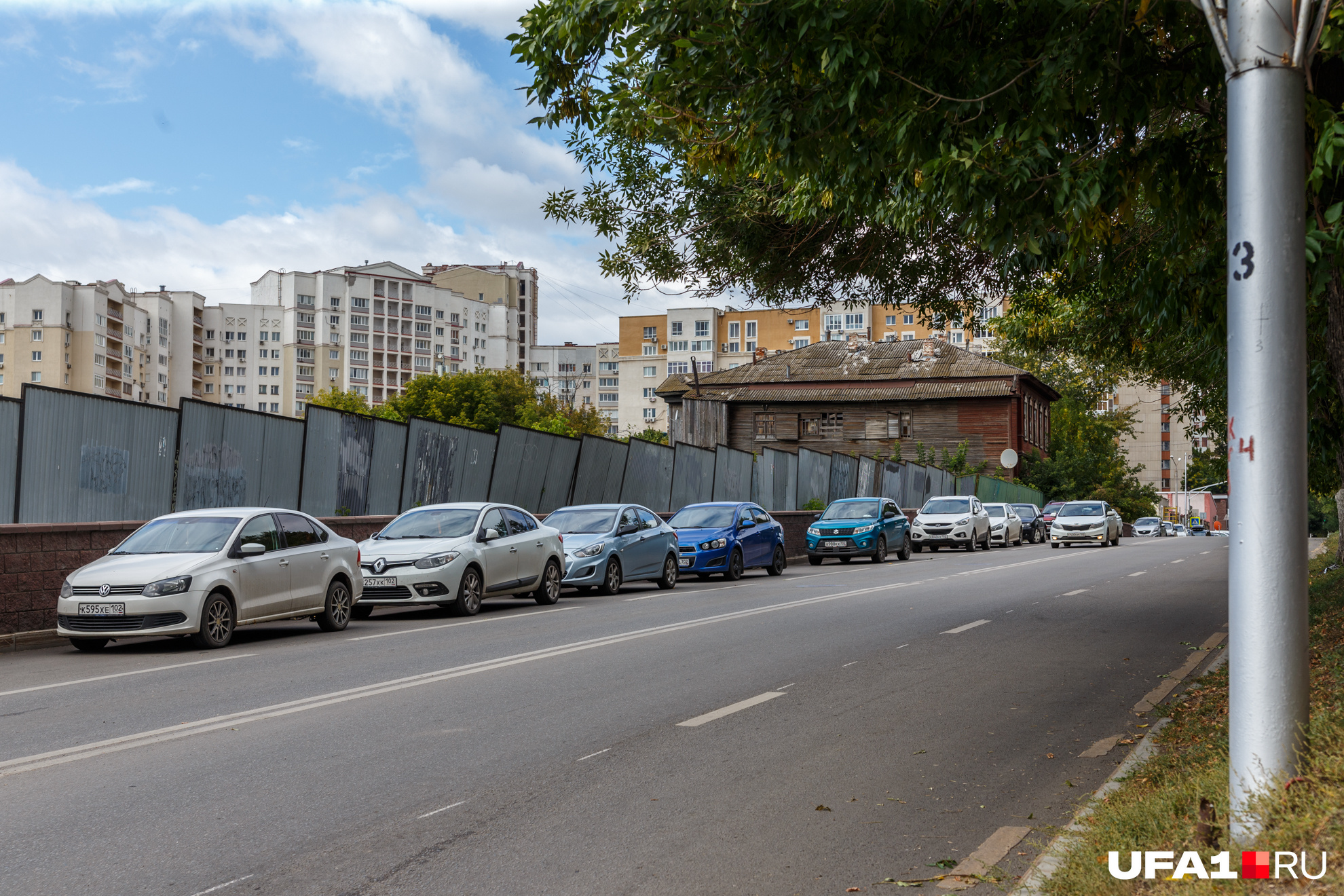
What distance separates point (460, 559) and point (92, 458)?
4936 millimetres

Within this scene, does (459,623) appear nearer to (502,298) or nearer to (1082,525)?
(1082,525)

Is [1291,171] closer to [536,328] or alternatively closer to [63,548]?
[63,548]

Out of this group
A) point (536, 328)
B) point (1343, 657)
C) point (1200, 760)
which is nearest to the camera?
point (1200, 760)

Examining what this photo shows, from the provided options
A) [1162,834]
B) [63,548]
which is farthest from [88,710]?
[1162,834]

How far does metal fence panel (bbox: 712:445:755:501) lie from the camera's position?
3547 cm

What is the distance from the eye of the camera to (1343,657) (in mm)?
7797

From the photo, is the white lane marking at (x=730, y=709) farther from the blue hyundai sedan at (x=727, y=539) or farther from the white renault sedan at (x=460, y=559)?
the blue hyundai sedan at (x=727, y=539)

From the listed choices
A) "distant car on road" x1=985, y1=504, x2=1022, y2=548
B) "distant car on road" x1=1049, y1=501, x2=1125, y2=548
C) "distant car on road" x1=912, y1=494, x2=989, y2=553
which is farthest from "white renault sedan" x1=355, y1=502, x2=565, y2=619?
"distant car on road" x1=1049, y1=501, x2=1125, y2=548

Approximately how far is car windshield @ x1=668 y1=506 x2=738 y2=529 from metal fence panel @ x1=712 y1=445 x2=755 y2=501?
9520 millimetres

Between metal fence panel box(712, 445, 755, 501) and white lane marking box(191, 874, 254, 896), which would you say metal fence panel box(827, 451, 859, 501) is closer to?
metal fence panel box(712, 445, 755, 501)

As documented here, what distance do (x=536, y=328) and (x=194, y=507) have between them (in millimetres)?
168484

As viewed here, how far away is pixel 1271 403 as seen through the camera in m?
4.32

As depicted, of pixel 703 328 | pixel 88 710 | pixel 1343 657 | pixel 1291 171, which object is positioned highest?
pixel 703 328

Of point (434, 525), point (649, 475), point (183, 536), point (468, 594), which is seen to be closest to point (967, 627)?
point (468, 594)
